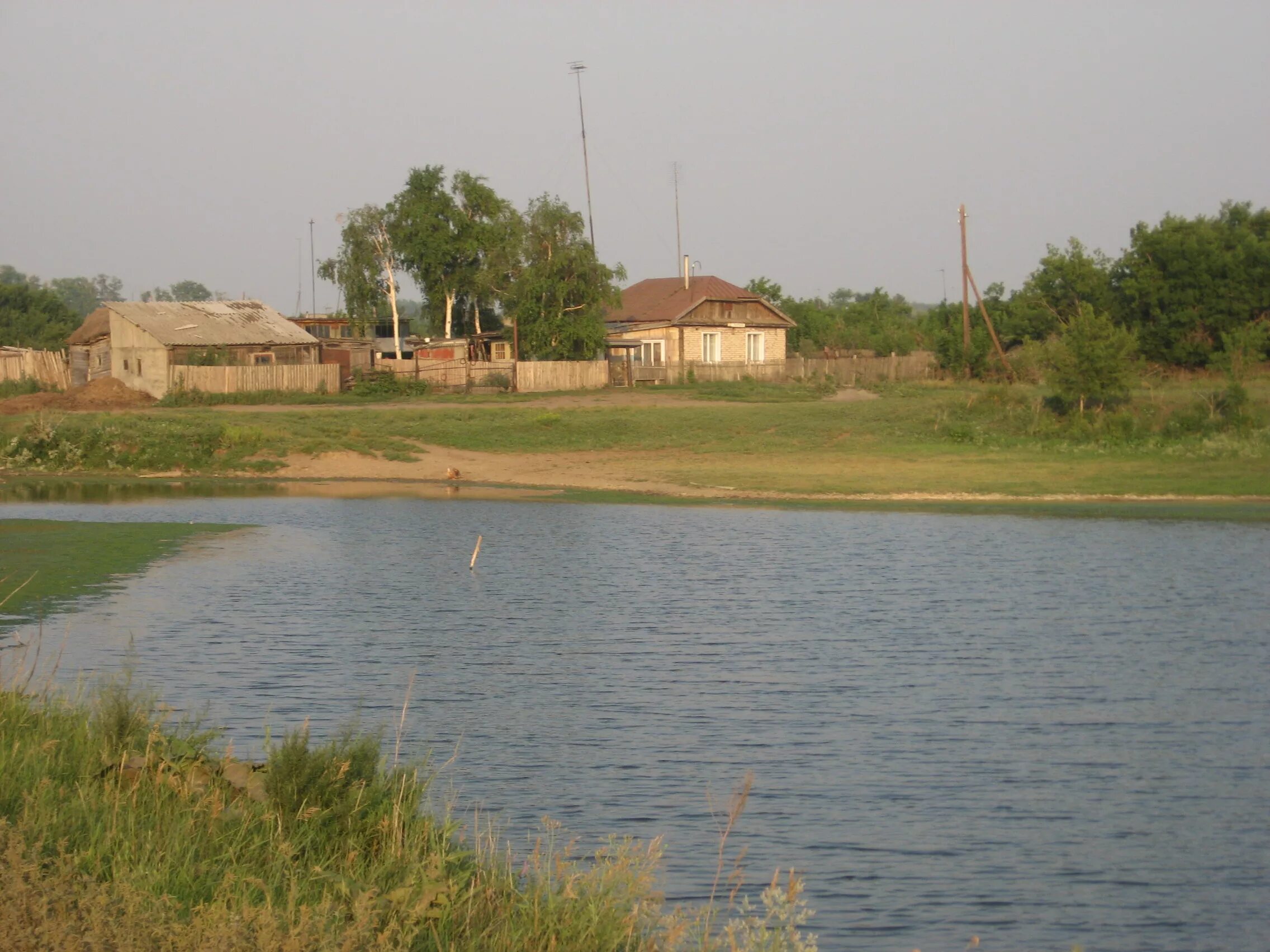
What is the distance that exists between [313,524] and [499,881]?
20481mm

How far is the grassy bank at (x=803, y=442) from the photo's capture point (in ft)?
110

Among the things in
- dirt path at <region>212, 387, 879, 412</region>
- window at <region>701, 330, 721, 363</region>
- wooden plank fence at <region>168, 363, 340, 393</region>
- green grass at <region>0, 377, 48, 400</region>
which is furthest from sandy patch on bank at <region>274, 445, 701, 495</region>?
window at <region>701, 330, 721, 363</region>

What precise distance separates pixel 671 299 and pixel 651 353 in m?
3.88

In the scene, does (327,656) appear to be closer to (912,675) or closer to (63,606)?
(63,606)

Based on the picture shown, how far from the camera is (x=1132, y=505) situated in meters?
30.2

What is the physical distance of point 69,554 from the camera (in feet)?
70.2

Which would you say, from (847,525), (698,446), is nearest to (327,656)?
(847,525)

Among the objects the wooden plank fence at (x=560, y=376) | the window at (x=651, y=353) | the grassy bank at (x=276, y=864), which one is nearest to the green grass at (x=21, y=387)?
the wooden plank fence at (x=560, y=376)

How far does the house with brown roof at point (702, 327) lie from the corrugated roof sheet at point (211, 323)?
16.9 meters

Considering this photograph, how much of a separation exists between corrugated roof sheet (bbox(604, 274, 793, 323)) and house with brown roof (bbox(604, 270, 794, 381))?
0.06 meters

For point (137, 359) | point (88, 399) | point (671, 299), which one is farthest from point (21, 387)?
point (671, 299)

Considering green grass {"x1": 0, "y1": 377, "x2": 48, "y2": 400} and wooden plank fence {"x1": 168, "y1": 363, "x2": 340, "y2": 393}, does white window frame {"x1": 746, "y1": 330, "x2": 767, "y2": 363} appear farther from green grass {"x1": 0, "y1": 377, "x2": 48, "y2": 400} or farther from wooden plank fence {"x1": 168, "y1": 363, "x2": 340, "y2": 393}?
green grass {"x1": 0, "y1": 377, "x2": 48, "y2": 400}

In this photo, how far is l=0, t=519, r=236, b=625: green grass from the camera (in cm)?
1788

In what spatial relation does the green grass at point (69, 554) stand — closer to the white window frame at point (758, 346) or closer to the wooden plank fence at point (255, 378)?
the wooden plank fence at point (255, 378)
